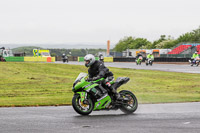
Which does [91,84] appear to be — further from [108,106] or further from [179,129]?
[179,129]

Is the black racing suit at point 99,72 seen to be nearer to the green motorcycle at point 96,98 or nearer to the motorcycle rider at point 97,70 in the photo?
the motorcycle rider at point 97,70

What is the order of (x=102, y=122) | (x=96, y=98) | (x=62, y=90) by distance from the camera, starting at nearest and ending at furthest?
(x=102, y=122) → (x=96, y=98) → (x=62, y=90)

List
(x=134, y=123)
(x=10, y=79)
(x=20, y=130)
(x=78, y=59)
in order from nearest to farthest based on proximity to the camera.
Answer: (x=20, y=130)
(x=134, y=123)
(x=10, y=79)
(x=78, y=59)

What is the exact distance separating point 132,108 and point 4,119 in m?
3.49

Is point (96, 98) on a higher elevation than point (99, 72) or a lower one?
lower

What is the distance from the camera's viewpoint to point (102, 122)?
876 centimetres

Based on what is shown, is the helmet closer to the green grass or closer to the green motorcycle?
the green motorcycle

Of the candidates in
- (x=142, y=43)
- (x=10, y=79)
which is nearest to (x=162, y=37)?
(x=142, y=43)

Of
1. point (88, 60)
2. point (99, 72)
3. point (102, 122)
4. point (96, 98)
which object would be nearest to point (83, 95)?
point (96, 98)

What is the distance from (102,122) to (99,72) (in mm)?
1844

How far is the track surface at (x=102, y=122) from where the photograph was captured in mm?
7719

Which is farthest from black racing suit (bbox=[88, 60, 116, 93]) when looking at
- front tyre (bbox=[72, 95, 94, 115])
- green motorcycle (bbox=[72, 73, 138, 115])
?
front tyre (bbox=[72, 95, 94, 115])

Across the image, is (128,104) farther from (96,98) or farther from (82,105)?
(82,105)

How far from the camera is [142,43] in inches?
7840
